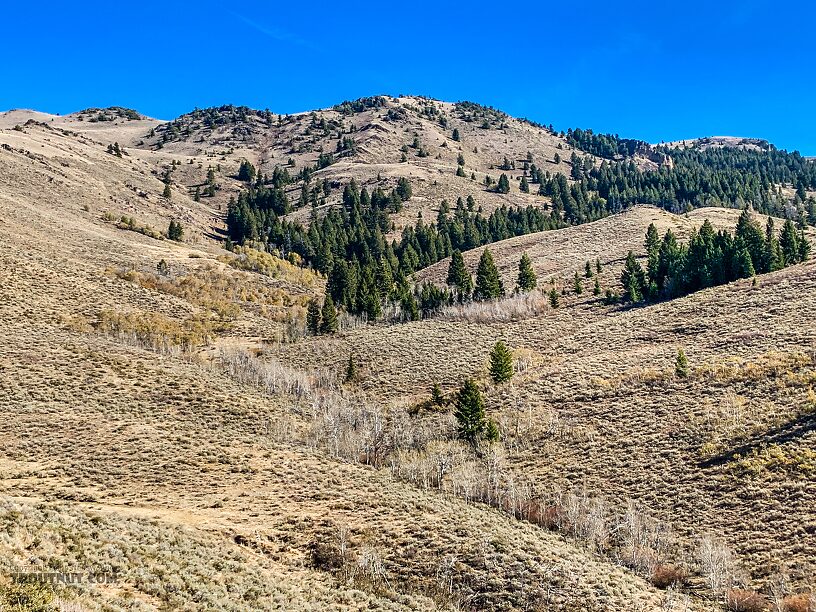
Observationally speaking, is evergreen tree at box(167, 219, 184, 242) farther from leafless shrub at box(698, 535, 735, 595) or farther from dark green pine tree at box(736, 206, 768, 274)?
leafless shrub at box(698, 535, 735, 595)

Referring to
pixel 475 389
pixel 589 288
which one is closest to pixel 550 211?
pixel 589 288

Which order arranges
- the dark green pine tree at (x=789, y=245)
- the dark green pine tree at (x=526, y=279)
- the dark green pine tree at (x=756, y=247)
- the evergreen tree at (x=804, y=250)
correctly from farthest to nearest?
the dark green pine tree at (x=526, y=279), the evergreen tree at (x=804, y=250), the dark green pine tree at (x=789, y=245), the dark green pine tree at (x=756, y=247)

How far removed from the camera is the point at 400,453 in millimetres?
40531

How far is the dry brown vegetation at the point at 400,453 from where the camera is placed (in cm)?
2289

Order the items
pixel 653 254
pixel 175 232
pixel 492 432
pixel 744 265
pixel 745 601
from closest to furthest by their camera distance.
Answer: pixel 745 601 → pixel 492 432 → pixel 744 265 → pixel 653 254 → pixel 175 232

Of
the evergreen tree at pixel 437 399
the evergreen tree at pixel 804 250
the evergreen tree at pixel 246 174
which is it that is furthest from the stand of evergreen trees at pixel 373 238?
the evergreen tree at pixel 804 250

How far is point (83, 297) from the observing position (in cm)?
6869

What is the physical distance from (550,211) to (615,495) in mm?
145360

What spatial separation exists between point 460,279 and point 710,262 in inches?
1524

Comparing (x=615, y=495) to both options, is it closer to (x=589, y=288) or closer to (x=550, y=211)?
(x=589, y=288)

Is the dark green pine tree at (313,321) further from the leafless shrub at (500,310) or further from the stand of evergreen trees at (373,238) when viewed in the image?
the leafless shrub at (500,310)

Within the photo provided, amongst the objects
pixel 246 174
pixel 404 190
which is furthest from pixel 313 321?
pixel 246 174

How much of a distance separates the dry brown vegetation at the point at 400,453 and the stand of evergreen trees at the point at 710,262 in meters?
7.35

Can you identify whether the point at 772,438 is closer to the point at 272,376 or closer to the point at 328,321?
the point at 272,376
